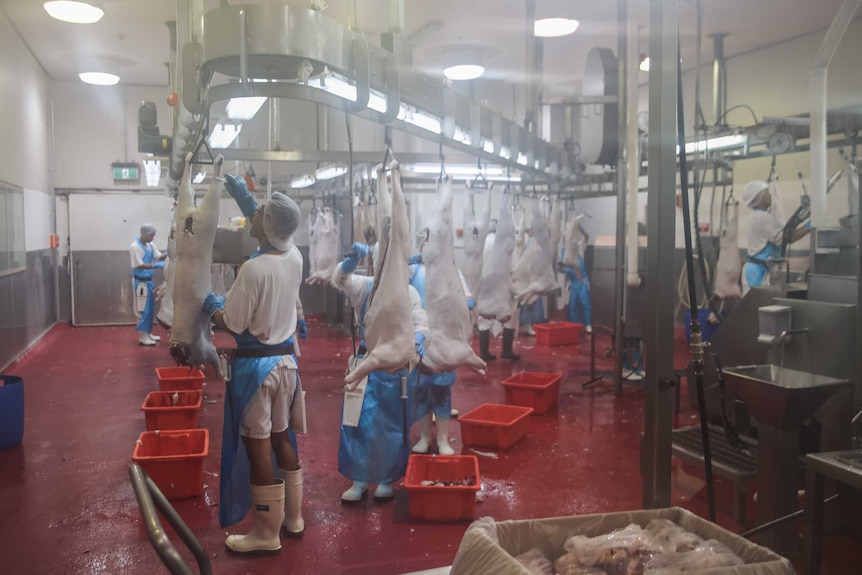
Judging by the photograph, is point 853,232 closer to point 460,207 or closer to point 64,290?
point 460,207

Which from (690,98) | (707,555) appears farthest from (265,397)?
(690,98)

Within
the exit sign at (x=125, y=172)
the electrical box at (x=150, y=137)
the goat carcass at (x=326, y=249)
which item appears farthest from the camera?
the exit sign at (x=125, y=172)

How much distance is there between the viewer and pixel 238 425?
316 centimetres

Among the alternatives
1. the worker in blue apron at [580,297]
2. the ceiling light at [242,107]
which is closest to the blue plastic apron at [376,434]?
the ceiling light at [242,107]

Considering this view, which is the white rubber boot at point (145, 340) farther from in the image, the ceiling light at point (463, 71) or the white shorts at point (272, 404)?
the white shorts at point (272, 404)

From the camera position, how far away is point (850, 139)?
5855 mm

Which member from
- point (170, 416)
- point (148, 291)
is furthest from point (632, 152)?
point (148, 291)

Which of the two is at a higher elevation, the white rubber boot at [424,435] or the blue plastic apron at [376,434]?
the blue plastic apron at [376,434]

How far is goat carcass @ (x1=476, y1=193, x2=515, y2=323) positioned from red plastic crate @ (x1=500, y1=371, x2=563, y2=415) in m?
0.56

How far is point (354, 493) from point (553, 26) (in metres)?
4.90

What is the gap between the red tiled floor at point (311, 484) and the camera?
3.17 meters

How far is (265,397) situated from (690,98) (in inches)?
328

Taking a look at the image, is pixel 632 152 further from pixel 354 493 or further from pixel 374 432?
pixel 354 493

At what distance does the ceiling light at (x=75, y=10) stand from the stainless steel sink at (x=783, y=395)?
5.88 meters
